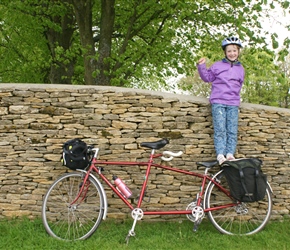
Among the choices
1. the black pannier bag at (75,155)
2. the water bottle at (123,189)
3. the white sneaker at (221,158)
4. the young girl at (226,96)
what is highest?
the young girl at (226,96)

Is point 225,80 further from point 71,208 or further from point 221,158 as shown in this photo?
point 71,208

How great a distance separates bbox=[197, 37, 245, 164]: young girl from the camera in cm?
484

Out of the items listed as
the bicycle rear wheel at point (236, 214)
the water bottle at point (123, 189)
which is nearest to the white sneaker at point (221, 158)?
the bicycle rear wheel at point (236, 214)

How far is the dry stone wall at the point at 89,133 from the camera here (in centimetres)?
501

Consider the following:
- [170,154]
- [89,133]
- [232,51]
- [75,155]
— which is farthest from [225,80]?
[75,155]

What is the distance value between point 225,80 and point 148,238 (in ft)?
6.84

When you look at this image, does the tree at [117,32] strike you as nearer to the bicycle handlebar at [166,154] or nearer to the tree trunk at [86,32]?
the tree trunk at [86,32]

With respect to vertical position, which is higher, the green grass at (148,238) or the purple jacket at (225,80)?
the purple jacket at (225,80)

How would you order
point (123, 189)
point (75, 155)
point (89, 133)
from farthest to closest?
point (89, 133), point (123, 189), point (75, 155)

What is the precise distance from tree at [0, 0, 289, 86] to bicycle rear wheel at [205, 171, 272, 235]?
10.5ft

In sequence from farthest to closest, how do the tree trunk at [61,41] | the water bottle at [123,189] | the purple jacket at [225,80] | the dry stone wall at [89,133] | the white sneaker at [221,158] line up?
1. the tree trunk at [61,41]
2. the dry stone wall at [89,133]
3. the purple jacket at [225,80]
4. the white sneaker at [221,158]
5. the water bottle at [123,189]

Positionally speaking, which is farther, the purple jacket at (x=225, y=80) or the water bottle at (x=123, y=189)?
the purple jacket at (x=225, y=80)

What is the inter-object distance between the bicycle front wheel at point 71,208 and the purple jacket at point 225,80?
1.85 m

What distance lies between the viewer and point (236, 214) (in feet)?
16.7
